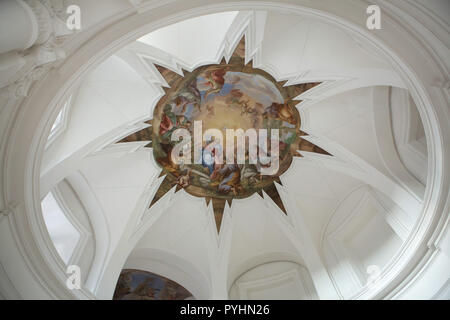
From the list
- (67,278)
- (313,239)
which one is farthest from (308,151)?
(67,278)

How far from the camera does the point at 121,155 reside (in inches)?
444

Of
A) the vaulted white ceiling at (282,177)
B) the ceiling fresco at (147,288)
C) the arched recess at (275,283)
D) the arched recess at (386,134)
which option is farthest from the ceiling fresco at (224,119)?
the ceiling fresco at (147,288)

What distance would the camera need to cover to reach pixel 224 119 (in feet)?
40.4

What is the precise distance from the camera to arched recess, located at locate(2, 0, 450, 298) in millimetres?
6145

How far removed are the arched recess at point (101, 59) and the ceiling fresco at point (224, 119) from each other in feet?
12.4

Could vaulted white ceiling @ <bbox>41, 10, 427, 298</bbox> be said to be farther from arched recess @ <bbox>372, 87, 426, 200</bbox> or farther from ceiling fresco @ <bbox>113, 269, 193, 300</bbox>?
ceiling fresco @ <bbox>113, 269, 193, 300</bbox>

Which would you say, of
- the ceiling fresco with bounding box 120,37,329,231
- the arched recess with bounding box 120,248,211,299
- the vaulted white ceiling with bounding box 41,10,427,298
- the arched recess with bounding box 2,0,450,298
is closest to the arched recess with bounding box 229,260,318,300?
the vaulted white ceiling with bounding box 41,10,427,298

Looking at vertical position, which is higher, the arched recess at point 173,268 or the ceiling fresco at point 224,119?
the ceiling fresco at point 224,119

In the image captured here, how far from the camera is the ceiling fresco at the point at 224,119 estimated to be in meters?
11.0

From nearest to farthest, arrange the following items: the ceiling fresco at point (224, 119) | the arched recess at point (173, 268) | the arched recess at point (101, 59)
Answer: the arched recess at point (101, 59), the ceiling fresco at point (224, 119), the arched recess at point (173, 268)

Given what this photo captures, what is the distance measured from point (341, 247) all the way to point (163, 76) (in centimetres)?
709

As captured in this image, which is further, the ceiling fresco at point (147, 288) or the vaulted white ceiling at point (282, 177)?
the ceiling fresco at point (147, 288)

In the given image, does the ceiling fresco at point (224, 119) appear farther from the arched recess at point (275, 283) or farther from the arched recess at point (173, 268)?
the arched recess at point (275, 283)

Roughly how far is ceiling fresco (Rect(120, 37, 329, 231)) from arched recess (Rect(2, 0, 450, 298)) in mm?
3781
